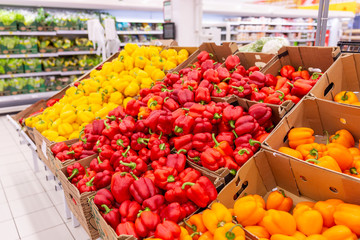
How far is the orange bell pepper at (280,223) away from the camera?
129 cm

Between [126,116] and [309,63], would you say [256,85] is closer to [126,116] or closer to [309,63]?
[309,63]

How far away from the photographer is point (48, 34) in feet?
22.5

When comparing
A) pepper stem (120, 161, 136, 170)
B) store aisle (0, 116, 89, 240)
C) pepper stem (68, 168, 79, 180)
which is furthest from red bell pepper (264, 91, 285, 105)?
store aisle (0, 116, 89, 240)

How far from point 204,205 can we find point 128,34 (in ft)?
24.6

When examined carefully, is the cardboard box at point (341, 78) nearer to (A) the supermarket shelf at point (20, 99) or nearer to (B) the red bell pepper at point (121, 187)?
(B) the red bell pepper at point (121, 187)

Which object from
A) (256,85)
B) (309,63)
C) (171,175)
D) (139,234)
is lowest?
(139,234)

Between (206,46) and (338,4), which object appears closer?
(206,46)

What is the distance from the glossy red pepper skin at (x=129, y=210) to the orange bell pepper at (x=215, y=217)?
1.25 feet

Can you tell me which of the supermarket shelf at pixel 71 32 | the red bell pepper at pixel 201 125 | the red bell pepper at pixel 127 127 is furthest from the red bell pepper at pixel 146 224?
the supermarket shelf at pixel 71 32

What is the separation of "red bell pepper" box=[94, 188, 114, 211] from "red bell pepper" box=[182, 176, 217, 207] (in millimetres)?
495

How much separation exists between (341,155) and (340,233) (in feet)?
1.53

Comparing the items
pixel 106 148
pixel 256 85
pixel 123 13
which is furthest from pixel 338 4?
pixel 106 148

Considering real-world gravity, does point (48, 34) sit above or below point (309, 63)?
above

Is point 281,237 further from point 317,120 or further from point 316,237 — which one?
point 317,120
